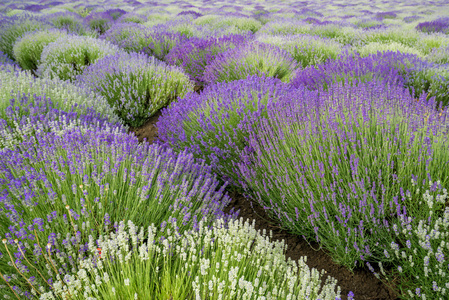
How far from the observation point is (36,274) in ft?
4.72

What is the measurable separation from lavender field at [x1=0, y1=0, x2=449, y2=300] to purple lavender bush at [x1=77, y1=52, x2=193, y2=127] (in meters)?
0.03

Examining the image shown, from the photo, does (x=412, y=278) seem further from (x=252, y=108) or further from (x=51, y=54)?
(x=51, y=54)

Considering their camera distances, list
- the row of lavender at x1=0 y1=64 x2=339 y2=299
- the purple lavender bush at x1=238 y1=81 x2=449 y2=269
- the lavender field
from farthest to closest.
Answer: the purple lavender bush at x1=238 y1=81 x2=449 y2=269, the lavender field, the row of lavender at x1=0 y1=64 x2=339 y2=299

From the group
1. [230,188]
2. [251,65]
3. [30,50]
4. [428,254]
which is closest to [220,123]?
[230,188]

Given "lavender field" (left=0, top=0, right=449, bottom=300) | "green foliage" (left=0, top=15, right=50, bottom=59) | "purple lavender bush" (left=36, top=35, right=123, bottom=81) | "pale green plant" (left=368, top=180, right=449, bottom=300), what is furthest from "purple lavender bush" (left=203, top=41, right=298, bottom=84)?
"green foliage" (left=0, top=15, right=50, bottom=59)

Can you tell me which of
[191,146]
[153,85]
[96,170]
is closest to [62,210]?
[96,170]

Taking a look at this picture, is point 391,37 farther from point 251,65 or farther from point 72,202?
point 72,202

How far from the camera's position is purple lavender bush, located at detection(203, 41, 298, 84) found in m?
4.78

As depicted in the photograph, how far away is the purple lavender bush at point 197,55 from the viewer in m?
5.72

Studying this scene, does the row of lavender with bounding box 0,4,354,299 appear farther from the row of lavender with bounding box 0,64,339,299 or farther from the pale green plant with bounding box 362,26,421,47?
the pale green plant with bounding box 362,26,421,47

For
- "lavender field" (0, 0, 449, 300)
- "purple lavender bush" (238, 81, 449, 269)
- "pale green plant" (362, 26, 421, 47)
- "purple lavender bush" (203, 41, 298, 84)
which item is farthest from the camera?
"pale green plant" (362, 26, 421, 47)

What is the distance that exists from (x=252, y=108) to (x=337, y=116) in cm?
104

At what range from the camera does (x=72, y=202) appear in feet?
5.48

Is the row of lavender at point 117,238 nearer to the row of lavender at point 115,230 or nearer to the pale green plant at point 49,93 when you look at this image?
the row of lavender at point 115,230
